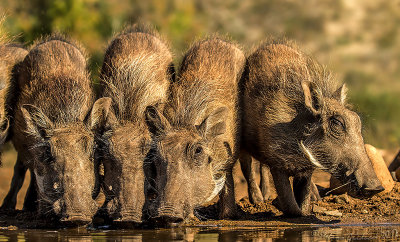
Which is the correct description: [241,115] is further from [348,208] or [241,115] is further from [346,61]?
[346,61]

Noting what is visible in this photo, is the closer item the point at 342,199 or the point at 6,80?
the point at 342,199

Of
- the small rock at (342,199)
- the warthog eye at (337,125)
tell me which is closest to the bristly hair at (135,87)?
the warthog eye at (337,125)

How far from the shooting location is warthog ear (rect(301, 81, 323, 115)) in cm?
850

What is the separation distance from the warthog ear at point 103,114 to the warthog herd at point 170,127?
13mm

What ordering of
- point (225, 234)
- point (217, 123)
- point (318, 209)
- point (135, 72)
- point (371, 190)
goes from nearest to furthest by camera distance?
point (225, 234)
point (371, 190)
point (217, 123)
point (135, 72)
point (318, 209)

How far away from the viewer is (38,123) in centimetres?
846

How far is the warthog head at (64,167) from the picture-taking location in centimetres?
774

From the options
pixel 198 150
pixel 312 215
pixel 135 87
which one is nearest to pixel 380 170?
pixel 312 215

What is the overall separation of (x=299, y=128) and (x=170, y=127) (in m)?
1.57

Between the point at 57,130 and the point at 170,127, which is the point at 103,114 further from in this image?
the point at 170,127

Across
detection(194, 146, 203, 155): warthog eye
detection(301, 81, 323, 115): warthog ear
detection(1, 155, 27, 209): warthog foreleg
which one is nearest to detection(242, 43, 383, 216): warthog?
detection(301, 81, 323, 115): warthog ear

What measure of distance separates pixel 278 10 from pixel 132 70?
3232 centimetres

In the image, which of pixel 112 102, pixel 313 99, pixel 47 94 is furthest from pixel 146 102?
pixel 313 99

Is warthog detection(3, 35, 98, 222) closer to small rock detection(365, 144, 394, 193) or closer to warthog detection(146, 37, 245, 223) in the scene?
warthog detection(146, 37, 245, 223)
